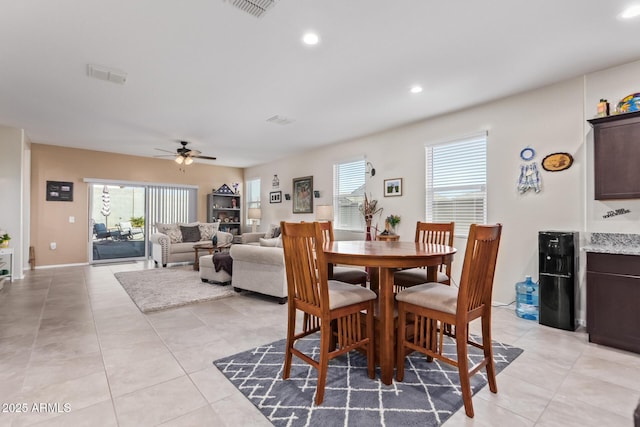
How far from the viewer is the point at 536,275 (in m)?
3.57

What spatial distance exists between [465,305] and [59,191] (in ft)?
26.8

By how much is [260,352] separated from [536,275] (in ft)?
10.5

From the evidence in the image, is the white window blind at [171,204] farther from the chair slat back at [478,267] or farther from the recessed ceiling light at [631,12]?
the recessed ceiling light at [631,12]

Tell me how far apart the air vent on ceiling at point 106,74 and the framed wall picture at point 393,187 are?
3909mm

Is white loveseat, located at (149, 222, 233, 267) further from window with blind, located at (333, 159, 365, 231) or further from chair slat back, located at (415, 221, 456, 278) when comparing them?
chair slat back, located at (415, 221, 456, 278)

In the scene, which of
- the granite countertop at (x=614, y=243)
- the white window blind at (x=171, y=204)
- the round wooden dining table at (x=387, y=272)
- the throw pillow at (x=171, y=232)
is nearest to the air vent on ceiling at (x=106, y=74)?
the round wooden dining table at (x=387, y=272)

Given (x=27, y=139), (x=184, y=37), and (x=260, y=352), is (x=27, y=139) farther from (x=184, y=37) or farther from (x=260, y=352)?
(x=260, y=352)

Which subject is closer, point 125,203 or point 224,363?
point 224,363

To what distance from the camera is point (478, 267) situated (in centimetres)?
188

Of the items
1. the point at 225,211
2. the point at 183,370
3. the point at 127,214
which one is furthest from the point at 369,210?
the point at 127,214

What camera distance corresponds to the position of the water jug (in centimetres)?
342

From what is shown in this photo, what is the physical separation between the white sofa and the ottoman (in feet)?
1.30

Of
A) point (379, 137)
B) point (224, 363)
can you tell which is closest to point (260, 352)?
point (224, 363)

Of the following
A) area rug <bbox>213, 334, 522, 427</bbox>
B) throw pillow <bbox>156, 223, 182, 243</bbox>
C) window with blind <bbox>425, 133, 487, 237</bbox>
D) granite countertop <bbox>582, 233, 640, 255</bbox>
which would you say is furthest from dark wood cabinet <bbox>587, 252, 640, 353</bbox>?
throw pillow <bbox>156, 223, 182, 243</bbox>
